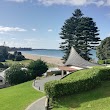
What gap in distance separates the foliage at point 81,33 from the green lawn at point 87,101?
40.8 m

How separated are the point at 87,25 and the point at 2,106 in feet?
142

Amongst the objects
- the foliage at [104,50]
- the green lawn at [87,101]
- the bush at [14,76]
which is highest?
the foliage at [104,50]

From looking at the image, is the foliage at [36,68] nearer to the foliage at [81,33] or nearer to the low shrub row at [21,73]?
the low shrub row at [21,73]

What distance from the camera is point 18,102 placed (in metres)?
19.8

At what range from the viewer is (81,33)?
58.9m

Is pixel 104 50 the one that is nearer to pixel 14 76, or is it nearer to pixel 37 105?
pixel 14 76

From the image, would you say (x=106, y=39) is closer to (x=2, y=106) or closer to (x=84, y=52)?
(x=84, y=52)

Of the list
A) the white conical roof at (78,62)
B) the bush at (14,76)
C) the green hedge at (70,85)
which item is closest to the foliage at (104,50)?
the white conical roof at (78,62)

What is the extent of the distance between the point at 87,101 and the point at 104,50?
5527 cm

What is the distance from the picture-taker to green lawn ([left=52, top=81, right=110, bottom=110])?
49.7 ft

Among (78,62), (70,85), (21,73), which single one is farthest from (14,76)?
(70,85)

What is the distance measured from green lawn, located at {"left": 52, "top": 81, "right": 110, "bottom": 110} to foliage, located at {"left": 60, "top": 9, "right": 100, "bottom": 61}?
40845mm

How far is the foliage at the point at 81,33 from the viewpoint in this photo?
193 ft

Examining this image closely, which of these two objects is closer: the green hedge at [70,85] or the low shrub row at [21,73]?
the green hedge at [70,85]
